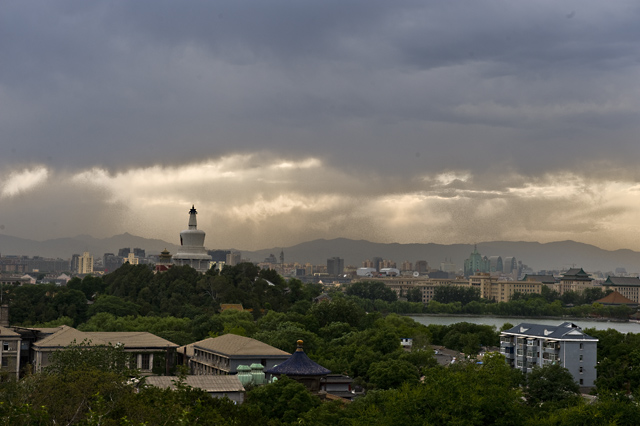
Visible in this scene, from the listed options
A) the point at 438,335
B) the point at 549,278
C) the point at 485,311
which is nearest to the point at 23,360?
the point at 438,335

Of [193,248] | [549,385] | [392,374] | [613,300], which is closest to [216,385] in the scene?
[392,374]

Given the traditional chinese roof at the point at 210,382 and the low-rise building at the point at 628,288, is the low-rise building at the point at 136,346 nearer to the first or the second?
the traditional chinese roof at the point at 210,382

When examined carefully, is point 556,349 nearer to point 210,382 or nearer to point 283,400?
point 210,382

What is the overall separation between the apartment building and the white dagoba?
1590 inches

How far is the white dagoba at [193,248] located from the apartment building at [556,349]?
1590 inches

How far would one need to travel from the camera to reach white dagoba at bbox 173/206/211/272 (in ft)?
270

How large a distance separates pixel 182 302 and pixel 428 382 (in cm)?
4398

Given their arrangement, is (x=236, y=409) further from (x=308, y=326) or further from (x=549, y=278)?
(x=549, y=278)

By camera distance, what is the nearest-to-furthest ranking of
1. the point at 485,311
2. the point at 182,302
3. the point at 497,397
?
1. the point at 497,397
2. the point at 182,302
3. the point at 485,311

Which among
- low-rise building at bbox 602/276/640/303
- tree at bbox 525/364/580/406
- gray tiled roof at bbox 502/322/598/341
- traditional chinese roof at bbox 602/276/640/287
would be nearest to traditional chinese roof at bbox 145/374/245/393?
tree at bbox 525/364/580/406

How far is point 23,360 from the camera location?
38062 mm

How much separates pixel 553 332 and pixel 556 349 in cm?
137

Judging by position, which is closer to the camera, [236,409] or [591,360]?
[236,409]

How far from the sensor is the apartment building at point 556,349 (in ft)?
140
